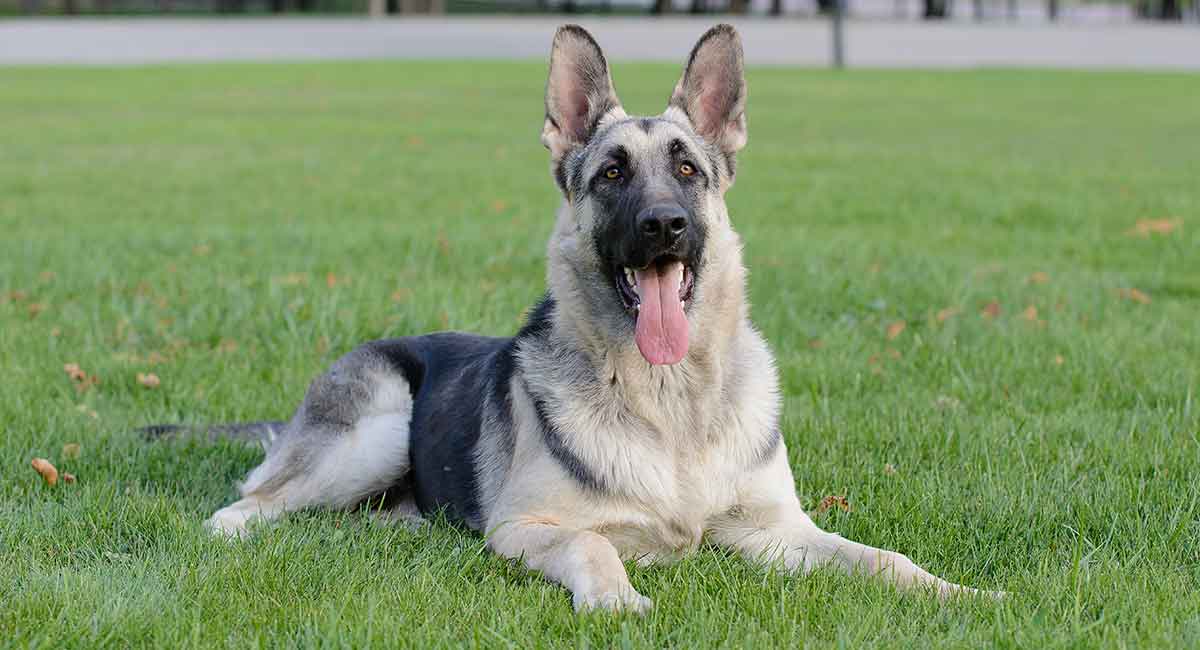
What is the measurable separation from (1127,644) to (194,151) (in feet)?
55.6

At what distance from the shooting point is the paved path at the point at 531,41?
4350 centimetres

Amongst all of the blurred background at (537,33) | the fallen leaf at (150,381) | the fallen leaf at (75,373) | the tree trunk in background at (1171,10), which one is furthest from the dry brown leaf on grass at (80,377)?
the tree trunk in background at (1171,10)

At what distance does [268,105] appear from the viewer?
26.2 metres

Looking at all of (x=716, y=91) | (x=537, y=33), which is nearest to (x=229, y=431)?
(x=716, y=91)

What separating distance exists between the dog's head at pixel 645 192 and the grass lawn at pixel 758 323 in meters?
0.92

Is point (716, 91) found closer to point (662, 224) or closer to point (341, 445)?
point (662, 224)

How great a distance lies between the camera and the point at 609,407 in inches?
187

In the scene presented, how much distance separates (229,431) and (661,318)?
2.35m

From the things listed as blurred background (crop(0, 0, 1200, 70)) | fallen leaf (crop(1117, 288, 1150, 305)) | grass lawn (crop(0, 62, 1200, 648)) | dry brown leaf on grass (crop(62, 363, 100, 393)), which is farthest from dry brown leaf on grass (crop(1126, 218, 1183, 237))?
blurred background (crop(0, 0, 1200, 70))

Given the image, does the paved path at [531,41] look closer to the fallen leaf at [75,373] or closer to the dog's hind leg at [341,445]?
the fallen leaf at [75,373]

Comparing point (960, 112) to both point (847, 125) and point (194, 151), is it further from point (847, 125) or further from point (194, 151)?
point (194, 151)

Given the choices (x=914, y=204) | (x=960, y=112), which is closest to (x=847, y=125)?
(x=960, y=112)

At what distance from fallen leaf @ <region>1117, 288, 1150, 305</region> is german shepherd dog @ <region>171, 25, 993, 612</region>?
4.97 m

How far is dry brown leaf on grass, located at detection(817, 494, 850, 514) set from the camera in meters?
5.17
